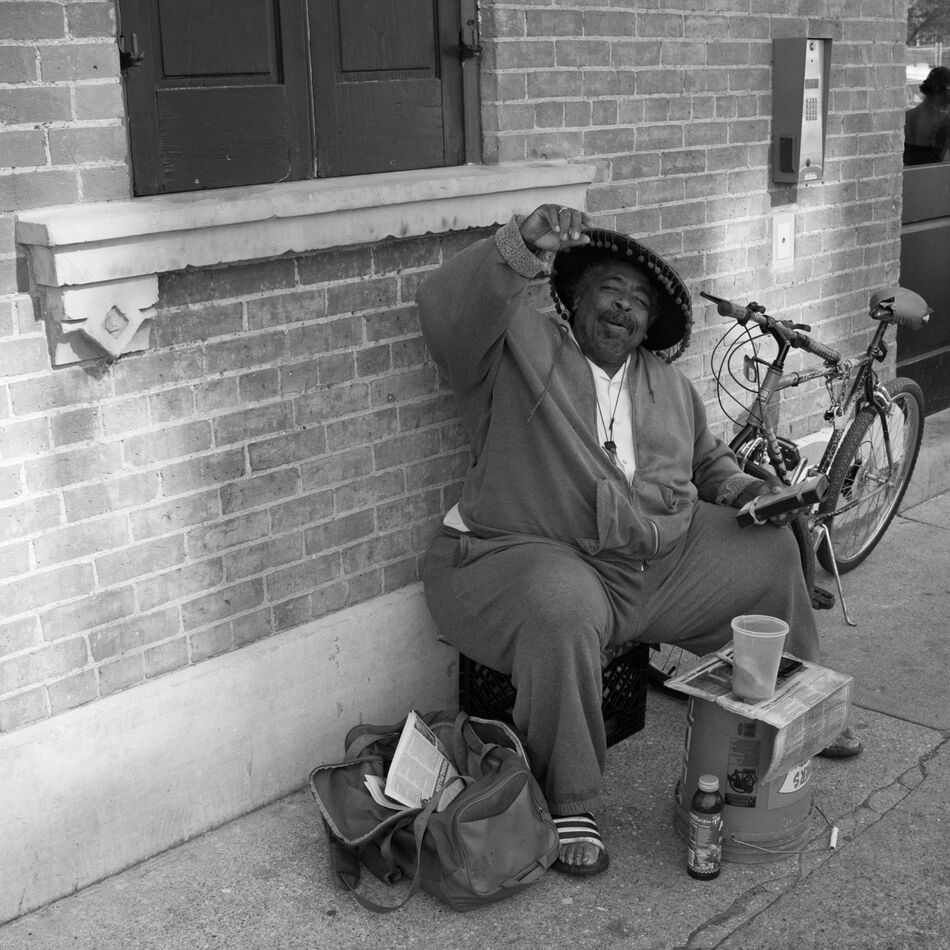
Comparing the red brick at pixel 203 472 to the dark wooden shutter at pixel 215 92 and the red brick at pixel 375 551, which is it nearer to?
the red brick at pixel 375 551

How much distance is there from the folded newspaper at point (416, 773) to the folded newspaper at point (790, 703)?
627 millimetres

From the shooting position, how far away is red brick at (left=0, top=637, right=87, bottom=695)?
117 inches

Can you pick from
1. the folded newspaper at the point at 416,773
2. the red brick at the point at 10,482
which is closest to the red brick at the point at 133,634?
the red brick at the point at 10,482

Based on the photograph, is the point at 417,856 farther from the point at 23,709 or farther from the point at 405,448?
the point at 405,448

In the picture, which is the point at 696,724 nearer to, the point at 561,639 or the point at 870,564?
the point at 561,639

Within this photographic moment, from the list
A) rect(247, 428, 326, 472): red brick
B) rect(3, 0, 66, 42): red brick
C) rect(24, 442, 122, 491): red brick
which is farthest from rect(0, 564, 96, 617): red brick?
rect(3, 0, 66, 42): red brick

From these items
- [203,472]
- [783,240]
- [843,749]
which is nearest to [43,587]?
[203,472]

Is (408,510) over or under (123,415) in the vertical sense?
under

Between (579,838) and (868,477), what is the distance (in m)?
2.48

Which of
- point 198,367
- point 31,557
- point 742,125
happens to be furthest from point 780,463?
point 31,557

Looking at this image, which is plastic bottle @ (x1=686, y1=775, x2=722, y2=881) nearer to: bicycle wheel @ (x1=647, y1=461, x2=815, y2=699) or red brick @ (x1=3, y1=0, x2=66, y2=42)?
bicycle wheel @ (x1=647, y1=461, x2=815, y2=699)

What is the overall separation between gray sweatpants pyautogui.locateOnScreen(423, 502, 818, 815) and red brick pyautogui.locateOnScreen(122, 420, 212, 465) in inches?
31.4

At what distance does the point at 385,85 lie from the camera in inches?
143

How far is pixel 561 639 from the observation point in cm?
327
